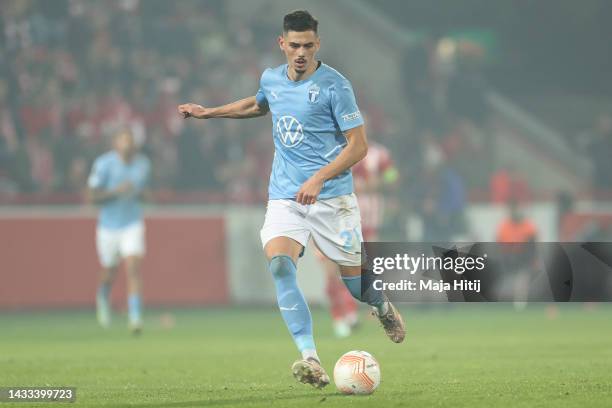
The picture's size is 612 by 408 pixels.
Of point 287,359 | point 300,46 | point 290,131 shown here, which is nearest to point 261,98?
point 290,131

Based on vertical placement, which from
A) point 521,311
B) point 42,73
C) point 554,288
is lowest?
point 521,311

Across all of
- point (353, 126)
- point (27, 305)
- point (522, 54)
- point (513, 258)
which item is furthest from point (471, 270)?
point (522, 54)

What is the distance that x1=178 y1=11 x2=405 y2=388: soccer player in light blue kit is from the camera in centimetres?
838

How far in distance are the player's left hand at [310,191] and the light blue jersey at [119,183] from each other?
8.73m

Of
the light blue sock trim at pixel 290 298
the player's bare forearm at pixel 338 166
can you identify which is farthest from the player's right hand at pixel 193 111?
the light blue sock trim at pixel 290 298

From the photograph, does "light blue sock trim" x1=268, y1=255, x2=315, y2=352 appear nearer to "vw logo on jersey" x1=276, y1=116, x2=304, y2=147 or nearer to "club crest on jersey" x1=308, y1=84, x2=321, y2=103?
"vw logo on jersey" x1=276, y1=116, x2=304, y2=147

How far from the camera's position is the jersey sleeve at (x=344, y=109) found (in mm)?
8477

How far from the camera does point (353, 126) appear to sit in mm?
8477

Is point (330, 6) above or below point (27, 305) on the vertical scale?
above

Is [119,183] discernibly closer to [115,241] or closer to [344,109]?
[115,241]

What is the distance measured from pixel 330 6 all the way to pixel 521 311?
7390mm

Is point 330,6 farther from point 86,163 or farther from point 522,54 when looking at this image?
point 86,163

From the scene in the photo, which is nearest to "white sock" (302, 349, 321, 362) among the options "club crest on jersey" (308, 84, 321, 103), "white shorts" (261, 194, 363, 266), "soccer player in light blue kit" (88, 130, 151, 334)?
"white shorts" (261, 194, 363, 266)

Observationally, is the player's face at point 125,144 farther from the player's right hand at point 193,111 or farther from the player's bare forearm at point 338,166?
the player's bare forearm at point 338,166
